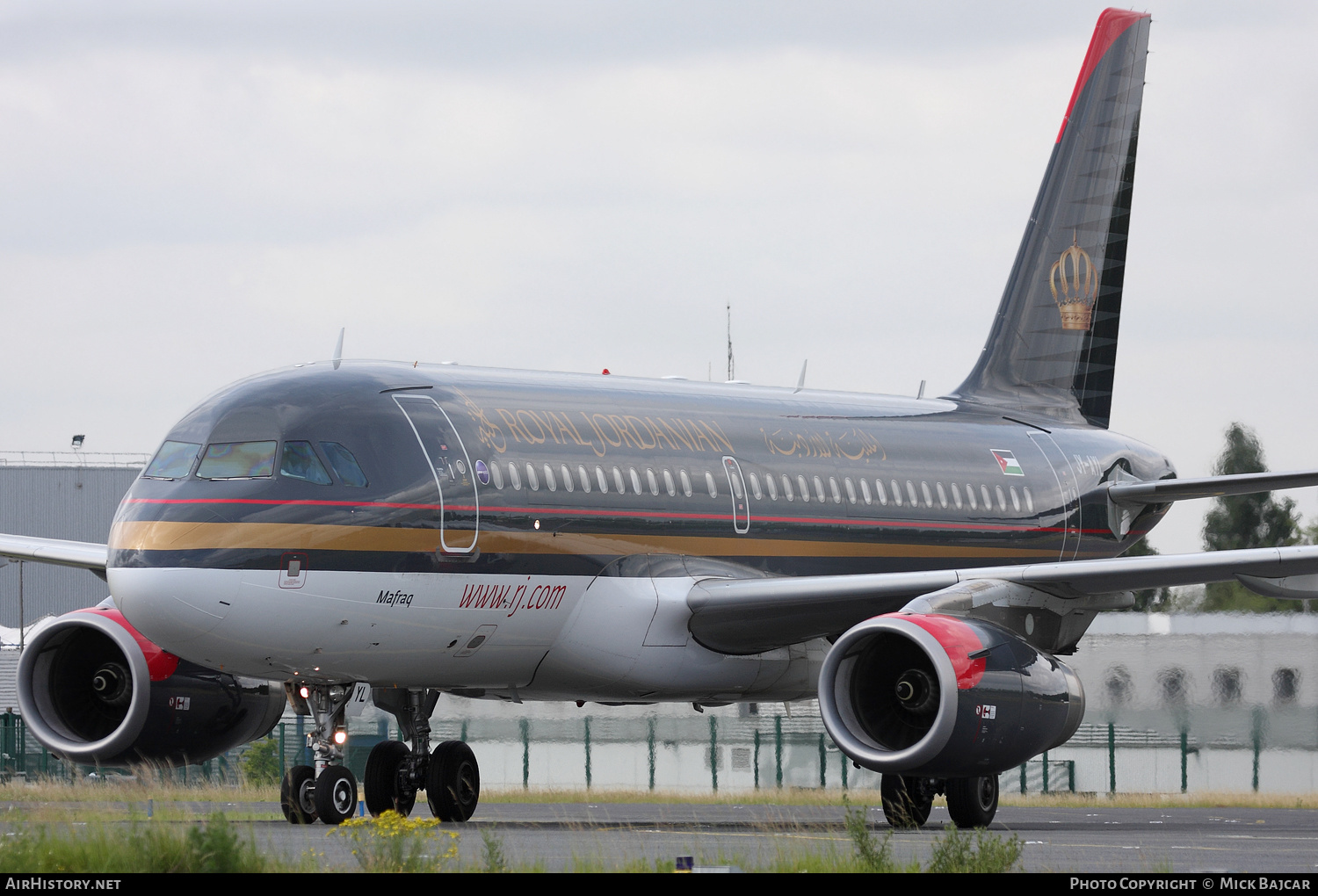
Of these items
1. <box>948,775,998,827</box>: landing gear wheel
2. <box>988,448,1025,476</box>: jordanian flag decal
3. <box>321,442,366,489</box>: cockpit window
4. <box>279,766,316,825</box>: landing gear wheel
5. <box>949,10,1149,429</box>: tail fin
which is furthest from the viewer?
<box>949,10,1149,429</box>: tail fin

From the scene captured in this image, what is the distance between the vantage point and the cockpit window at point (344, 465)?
57.8 ft

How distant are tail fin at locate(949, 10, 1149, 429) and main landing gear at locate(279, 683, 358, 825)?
1195cm

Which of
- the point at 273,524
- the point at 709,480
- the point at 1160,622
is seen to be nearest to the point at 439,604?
the point at 273,524

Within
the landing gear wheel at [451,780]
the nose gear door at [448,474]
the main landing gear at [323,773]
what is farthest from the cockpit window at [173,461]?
the landing gear wheel at [451,780]

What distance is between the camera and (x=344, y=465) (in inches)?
696

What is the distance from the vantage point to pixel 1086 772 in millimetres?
31578

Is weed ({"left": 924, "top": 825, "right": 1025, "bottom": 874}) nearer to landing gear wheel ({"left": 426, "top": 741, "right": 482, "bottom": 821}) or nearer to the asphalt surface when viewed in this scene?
the asphalt surface

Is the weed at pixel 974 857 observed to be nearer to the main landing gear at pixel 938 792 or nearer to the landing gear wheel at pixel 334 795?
the landing gear wheel at pixel 334 795

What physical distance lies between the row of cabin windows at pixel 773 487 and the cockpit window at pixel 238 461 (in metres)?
2.25

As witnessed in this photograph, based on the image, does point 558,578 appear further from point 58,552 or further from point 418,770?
point 58,552

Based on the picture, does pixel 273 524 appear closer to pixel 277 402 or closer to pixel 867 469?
pixel 277 402

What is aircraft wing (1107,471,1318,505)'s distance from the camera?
23141 mm

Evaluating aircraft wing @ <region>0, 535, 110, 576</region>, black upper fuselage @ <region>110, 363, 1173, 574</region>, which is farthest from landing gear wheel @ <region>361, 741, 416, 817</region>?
aircraft wing @ <region>0, 535, 110, 576</region>

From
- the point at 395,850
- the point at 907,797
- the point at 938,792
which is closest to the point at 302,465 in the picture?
the point at 395,850
